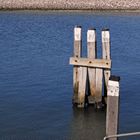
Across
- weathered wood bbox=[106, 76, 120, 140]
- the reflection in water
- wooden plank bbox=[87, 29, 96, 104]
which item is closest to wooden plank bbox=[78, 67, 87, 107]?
wooden plank bbox=[87, 29, 96, 104]

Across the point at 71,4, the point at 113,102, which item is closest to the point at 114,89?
the point at 113,102

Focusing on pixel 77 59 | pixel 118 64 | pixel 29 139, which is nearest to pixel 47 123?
pixel 29 139

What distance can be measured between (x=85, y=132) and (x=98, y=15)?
3954 cm

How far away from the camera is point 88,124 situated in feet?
53.4

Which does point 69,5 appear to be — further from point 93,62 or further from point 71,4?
point 93,62

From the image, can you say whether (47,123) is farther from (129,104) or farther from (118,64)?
(118,64)

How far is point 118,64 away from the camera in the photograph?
25.5m

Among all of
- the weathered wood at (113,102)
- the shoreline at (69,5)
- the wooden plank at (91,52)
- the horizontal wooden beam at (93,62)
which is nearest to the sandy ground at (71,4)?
the shoreline at (69,5)

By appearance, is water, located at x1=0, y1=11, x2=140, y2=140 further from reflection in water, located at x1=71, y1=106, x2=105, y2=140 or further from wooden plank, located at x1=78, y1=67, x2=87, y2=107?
wooden plank, located at x1=78, y1=67, x2=87, y2=107

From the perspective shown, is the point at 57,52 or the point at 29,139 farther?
the point at 57,52

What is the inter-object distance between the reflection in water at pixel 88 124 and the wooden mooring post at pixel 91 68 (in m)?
0.38

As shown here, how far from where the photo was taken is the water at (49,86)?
51.6ft

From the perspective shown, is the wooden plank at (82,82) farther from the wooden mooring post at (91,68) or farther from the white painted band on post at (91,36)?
the white painted band on post at (91,36)

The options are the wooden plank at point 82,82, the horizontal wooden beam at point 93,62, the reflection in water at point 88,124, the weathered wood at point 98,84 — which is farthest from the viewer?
the wooden plank at point 82,82
